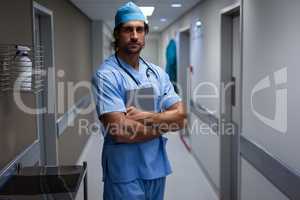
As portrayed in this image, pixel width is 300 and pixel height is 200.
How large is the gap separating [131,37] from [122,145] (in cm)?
51

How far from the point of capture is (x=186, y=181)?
425 centimetres

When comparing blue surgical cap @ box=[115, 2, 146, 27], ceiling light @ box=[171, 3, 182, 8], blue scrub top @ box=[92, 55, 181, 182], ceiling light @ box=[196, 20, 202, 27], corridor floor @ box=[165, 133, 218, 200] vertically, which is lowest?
corridor floor @ box=[165, 133, 218, 200]

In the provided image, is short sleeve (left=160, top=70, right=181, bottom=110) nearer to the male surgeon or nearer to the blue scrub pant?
the male surgeon

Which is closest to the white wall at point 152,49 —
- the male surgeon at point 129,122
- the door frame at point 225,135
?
the door frame at point 225,135

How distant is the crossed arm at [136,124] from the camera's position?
1672mm

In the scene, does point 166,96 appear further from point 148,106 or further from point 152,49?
point 152,49

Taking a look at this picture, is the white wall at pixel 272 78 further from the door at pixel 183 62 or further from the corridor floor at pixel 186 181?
the door at pixel 183 62

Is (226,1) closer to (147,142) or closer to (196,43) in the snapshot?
(196,43)

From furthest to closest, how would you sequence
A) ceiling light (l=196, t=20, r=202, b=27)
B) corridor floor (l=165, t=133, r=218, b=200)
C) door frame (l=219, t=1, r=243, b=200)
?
1. ceiling light (l=196, t=20, r=202, b=27)
2. corridor floor (l=165, t=133, r=218, b=200)
3. door frame (l=219, t=1, r=243, b=200)

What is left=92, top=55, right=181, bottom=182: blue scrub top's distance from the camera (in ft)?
5.58

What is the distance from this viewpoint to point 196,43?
16.5 feet

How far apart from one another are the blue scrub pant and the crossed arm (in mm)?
217

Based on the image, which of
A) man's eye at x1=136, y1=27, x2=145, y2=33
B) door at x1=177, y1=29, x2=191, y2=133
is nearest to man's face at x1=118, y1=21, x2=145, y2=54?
man's eye at x1=136, y1=27, x2=145, y2=33

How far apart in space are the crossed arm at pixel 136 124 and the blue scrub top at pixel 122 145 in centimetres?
4
